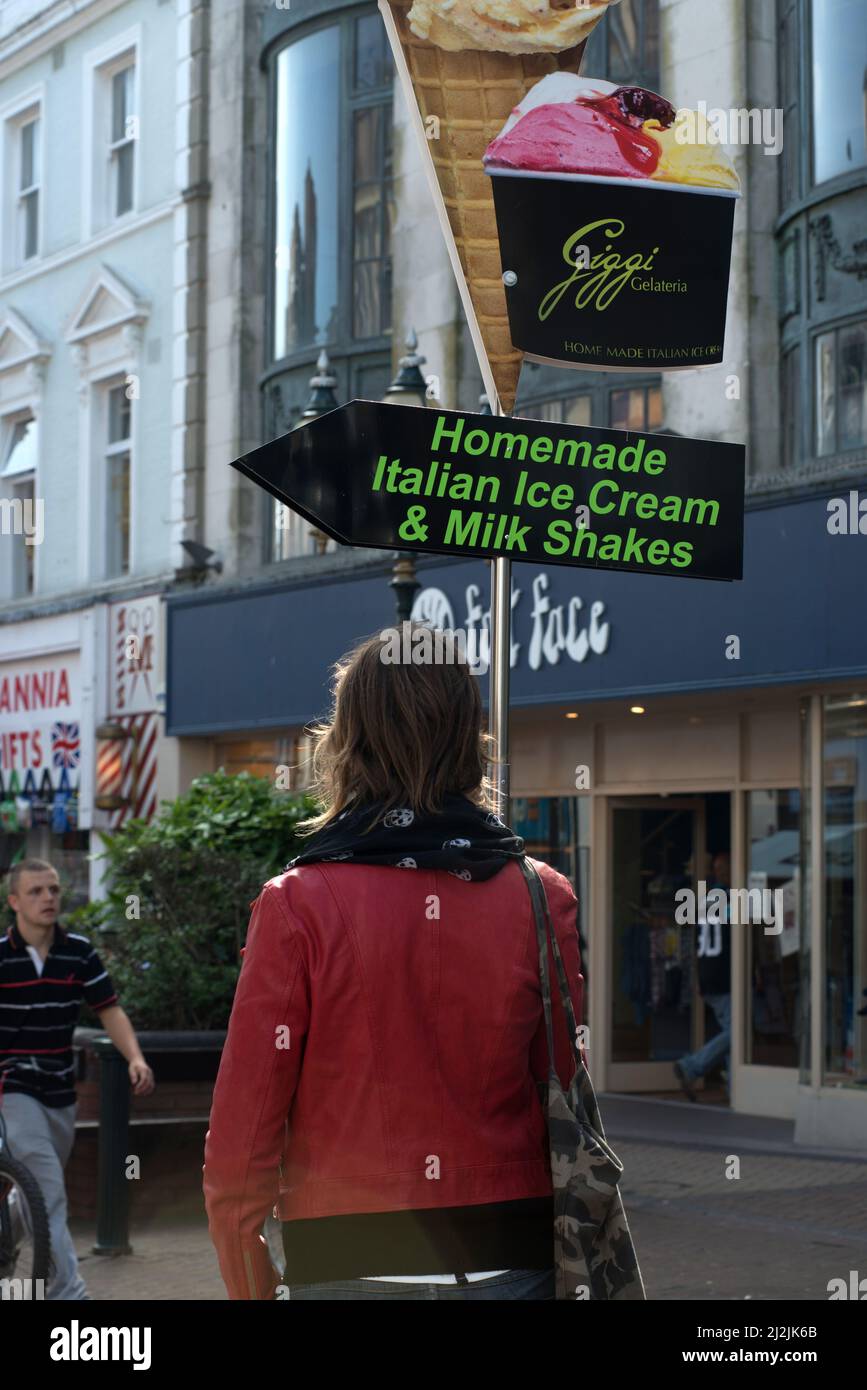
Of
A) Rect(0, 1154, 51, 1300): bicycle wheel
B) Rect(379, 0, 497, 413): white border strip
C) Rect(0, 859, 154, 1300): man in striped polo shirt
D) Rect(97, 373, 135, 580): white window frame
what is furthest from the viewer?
Rect(97, 373, 135, 580): white window frame

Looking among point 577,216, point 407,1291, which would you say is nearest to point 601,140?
point 577,216

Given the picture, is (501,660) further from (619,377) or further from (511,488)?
(619,377)

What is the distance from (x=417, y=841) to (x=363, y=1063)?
36cm

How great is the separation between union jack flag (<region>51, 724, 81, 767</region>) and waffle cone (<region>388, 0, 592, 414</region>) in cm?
1579

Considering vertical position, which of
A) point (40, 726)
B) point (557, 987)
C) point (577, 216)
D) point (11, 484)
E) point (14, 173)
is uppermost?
point (14, 173)

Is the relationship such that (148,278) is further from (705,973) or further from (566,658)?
(705,973)

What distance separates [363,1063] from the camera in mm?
2820

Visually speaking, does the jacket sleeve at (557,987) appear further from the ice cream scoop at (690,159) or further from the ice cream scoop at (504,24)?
the ice cream scoop at (504,24)

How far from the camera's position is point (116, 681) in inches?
779

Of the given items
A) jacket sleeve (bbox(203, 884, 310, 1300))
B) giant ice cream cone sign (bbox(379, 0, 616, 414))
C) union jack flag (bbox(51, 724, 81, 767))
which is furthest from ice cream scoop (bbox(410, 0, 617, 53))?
union jack flag (bbox(51, 724, 81, 767))

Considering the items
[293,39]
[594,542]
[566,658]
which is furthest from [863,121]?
[594,542]

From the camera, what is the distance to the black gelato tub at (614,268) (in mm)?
4520

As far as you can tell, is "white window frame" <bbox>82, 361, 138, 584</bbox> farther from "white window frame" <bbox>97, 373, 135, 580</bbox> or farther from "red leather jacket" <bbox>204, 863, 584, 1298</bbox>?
"red leather jacket" <bbox>204, 863, 584, 1298</bbox>

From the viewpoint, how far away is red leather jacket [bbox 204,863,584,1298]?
2.80m
